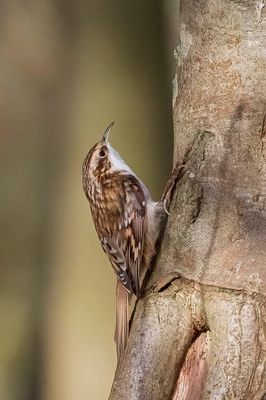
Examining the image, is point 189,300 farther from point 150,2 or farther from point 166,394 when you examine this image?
point 150,2

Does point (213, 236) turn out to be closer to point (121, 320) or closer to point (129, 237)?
point (121, 320)

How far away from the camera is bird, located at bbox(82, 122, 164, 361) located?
6.91 ft

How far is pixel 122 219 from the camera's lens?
94.6 inches

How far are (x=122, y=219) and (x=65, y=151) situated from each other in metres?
0.51

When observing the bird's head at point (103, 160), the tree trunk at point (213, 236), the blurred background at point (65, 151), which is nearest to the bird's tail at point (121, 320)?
the tree trunk at point (213, 236)

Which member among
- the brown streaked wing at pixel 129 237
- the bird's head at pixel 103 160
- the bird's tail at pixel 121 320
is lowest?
the bird's tail at pixel 121 320

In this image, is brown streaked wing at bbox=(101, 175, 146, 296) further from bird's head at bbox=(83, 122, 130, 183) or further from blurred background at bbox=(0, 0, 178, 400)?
blurred background at bbox=(0, 0, 178, 400)

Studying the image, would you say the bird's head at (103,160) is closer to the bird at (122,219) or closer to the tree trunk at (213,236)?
the bird at (122,219)

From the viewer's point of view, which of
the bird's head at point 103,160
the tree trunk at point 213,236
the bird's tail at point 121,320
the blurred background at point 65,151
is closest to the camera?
the tree trunk at point 213,236

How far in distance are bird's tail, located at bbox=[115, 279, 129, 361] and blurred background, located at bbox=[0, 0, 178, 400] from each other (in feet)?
2.29

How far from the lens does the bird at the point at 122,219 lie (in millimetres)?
2107

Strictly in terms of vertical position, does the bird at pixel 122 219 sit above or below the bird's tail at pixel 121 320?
above

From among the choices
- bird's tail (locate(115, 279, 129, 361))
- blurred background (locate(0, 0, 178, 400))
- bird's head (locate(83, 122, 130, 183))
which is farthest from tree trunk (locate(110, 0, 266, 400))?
blurred background (locate(0, 0, 178, 400))

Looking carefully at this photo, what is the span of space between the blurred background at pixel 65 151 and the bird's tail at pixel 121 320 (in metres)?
0.70
